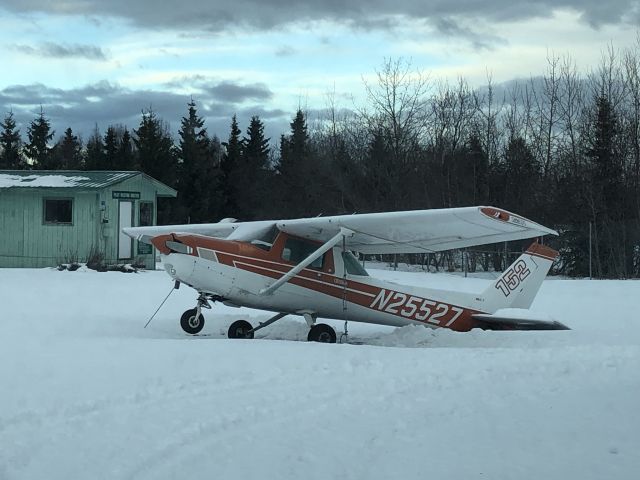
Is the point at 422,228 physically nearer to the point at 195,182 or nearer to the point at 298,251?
the point at 298,251

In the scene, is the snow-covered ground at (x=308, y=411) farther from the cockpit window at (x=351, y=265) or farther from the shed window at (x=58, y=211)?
the shed window at (x=58, y=211)

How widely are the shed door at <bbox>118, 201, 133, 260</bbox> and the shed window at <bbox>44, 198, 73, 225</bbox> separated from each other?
→ 5.40ft

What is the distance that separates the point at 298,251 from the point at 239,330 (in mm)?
1719

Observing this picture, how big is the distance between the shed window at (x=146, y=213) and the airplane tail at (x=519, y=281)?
1617cm

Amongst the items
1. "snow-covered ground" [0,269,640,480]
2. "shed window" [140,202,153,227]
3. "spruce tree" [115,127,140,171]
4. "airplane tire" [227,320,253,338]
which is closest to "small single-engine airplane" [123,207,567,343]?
"airplane tire" [227,320,253,338]

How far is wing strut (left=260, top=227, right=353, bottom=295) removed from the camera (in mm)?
11867

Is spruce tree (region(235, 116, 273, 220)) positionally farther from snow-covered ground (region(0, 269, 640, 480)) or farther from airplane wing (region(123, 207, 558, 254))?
snow-covered ground (region(0, 269, 640, 480))

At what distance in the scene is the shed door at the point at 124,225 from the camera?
2512 centimetres

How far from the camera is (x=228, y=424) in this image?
18.4 ft

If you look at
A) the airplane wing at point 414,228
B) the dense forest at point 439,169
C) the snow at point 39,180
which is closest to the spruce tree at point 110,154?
the dense forest at point 439,169

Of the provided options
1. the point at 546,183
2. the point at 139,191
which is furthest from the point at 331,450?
the point at 546,183

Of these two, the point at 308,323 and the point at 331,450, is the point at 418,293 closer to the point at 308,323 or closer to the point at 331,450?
the point at 308,323

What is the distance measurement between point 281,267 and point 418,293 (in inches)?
98.5

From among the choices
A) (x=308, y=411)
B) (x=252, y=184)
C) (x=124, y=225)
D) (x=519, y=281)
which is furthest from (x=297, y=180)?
(x=308, y=411)
